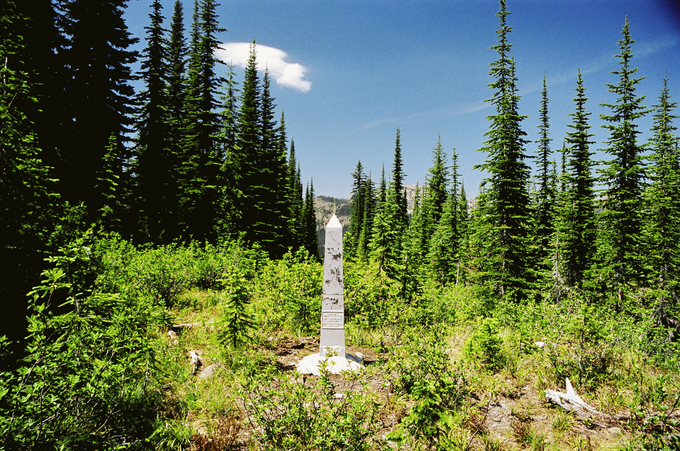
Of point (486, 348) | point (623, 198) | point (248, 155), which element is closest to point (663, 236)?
point (623, 198)

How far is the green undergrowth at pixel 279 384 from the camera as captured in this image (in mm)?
3135

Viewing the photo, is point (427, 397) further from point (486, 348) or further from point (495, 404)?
point (486, 348)

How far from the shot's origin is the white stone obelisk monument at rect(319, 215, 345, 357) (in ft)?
20.8

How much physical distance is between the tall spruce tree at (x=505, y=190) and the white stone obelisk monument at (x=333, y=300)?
1199 centimetres

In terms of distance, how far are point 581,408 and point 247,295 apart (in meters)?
6.15

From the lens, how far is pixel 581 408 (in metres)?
4.62

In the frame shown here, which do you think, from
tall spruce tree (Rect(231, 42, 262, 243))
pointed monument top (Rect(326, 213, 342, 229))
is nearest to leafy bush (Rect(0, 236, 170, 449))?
pointed monument top (Rect(326, 213, 342, 229))

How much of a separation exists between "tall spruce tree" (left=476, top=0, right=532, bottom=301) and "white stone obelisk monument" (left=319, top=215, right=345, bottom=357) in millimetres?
11990

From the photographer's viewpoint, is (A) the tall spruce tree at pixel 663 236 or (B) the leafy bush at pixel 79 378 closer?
(B) the leafy bush at pixel 79 378

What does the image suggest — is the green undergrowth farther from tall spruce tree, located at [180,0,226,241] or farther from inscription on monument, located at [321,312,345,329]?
tall spruce tree, located at [180,0,226,241]

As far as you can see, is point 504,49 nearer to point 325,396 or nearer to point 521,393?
point 521,393

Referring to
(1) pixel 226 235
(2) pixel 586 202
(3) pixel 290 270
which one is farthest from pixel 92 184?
(2) pixel 586 202

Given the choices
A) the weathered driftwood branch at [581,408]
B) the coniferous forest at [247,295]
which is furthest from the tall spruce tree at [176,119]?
the weathered driftwood branch at [581,408]

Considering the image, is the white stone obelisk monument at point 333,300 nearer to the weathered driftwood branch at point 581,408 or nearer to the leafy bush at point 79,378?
the leafy bush at point 79,378
